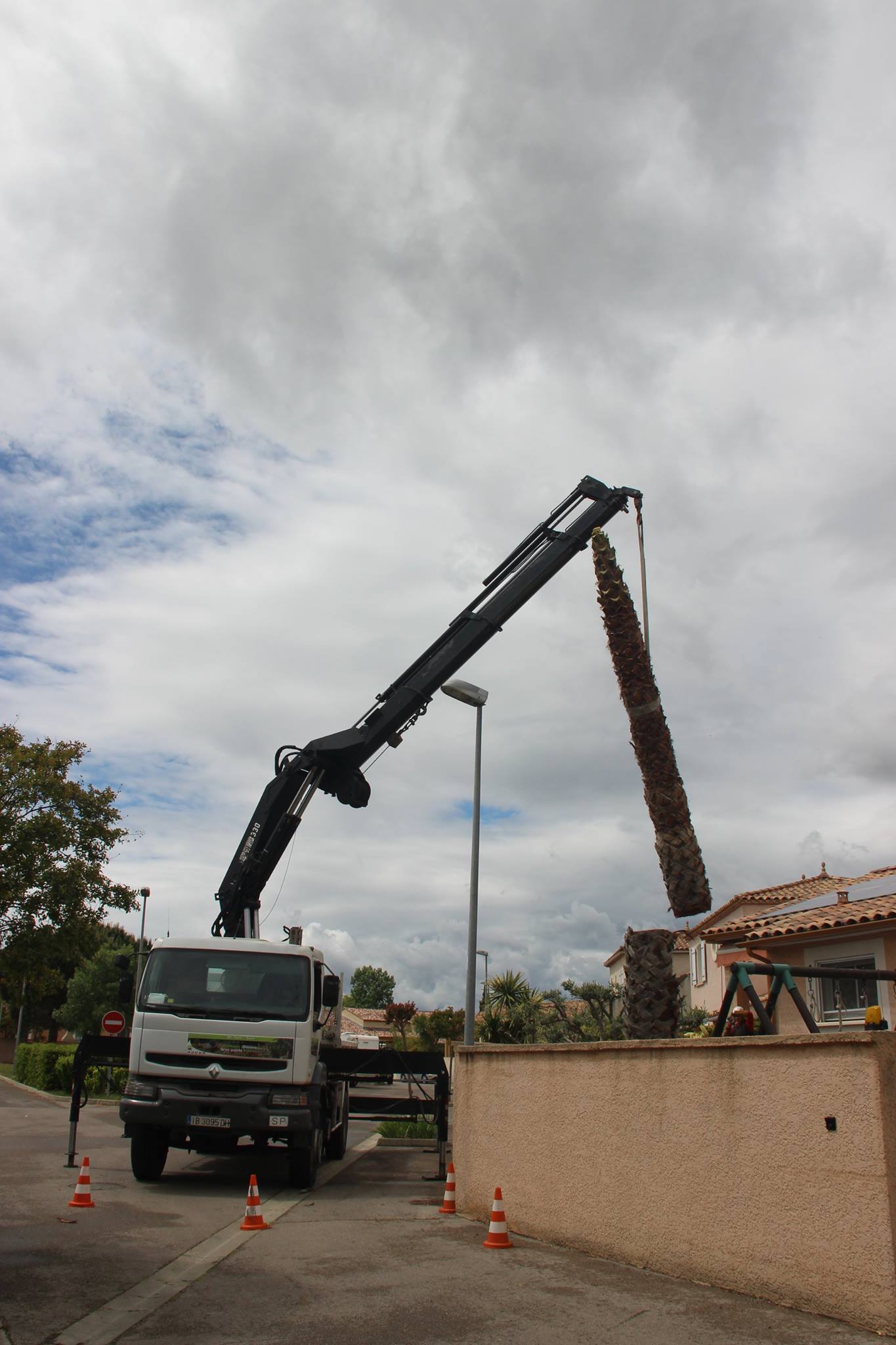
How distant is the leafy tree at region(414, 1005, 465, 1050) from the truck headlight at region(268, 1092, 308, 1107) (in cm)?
3784

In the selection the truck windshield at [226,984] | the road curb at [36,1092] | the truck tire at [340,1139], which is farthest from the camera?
the road curb at [36,1092]

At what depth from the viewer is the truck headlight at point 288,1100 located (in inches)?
442

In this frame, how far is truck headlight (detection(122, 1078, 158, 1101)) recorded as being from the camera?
36.8ft

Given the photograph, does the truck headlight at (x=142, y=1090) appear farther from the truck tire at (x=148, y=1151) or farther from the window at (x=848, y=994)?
the window at (x=848, y=994)

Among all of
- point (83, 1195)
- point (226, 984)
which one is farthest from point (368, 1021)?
point (83, 1195)

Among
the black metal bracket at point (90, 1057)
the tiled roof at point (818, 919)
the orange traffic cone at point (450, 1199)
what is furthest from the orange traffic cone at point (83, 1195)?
the tiled roof at point (818, 919)

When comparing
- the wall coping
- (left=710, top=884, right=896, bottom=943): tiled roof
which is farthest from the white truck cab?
(left=710, top=884, right=896, bottom=943): tiled roof

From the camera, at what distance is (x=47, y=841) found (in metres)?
25.5

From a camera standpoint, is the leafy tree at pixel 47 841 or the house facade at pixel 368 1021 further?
the house facade at pixel 368 1021

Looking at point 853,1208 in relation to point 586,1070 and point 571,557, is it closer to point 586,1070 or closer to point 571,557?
point 586,1070

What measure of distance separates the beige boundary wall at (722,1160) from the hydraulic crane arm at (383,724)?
21.8 ft

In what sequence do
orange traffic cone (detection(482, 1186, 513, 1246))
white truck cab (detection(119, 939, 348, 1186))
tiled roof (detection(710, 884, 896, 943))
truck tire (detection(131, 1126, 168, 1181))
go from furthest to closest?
1. tiled roof (detection(710, 884, 896, 943))
2. truck tire (detection(131, 1126, 168, 1181))
3. white truck cab (detection(119, 939, 348, 1186))
4. orange traffic cone (detection(482, 1186, 513, 1246))

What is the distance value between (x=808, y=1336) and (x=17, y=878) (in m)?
23.0

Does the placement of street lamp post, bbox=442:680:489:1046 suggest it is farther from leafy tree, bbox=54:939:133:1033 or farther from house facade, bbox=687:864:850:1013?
leafy tree, bbox=54:939:133:1033
